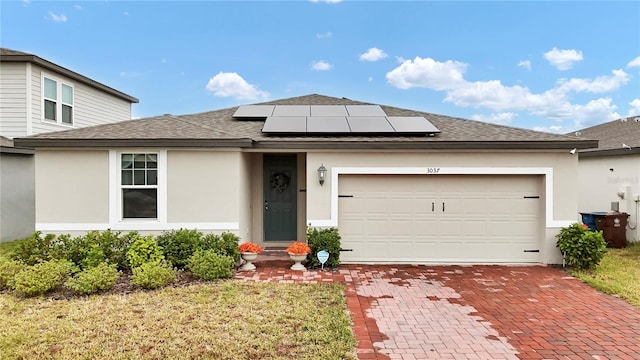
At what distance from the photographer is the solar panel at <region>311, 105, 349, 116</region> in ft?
33.6

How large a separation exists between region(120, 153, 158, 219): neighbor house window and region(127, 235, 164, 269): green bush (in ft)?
2.81

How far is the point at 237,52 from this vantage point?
58.1ft

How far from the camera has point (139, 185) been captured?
25.5 ft

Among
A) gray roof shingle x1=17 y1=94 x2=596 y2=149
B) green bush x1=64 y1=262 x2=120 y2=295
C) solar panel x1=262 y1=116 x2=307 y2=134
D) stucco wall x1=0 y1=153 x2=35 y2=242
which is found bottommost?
green bush x1=64 y1=262 x2=120 y2=295

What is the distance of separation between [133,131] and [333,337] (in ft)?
20.3

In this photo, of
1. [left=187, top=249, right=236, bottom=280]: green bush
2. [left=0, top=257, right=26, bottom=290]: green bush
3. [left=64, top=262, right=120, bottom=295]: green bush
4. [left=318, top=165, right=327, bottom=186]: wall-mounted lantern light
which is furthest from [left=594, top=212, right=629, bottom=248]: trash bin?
[left=0, top=257, right=26, bottom=290]: green bush

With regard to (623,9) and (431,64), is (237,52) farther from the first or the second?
(623,9)

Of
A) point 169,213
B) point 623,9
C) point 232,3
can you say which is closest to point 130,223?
point 169,213

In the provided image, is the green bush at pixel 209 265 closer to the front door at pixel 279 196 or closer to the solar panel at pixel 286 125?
the front door at pixel 279 196

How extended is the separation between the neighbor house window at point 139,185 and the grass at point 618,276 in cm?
864

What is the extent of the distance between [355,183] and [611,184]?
336 inches

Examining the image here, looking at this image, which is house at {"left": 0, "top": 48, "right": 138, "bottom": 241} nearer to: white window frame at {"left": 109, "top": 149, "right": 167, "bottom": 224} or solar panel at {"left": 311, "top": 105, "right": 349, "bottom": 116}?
white window frame at {"left": 109, "top": 149, "right": 167, "bottom": 224}

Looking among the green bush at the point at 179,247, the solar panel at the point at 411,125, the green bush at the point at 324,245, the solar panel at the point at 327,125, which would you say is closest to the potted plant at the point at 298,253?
the green bush at the point at 324,245

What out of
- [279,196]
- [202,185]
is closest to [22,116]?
[202,185]
